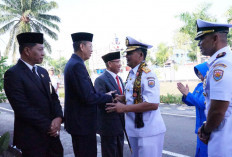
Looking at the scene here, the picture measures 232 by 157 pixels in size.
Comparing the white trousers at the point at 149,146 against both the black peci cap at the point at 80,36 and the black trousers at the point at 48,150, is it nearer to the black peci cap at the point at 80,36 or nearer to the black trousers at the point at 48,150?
the black trousers at the point at 48,150

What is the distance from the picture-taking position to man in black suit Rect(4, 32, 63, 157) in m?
2.32

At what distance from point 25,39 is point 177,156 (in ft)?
11.9

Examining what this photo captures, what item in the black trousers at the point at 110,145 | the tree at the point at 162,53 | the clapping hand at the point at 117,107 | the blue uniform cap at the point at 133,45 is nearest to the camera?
the clapping hand at the point at 117,107

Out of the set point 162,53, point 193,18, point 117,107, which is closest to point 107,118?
point 117,107

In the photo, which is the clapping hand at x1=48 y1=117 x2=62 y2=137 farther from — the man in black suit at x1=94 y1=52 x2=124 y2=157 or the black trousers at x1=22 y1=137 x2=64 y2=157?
the man in black suit at x1=94 y1=52 x2=124 y2=157

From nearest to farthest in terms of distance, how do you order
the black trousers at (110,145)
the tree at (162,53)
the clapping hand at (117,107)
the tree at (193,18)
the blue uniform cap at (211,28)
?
the blue uniform cap at (211,28), the clapping hand at (117,107), the black trousers at (110,145), the tree at (193,18), the tree at (162,53)

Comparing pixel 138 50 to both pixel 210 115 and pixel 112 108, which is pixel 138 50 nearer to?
pixel 112 108

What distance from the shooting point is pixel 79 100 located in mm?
2635

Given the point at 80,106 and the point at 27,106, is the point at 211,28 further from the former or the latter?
the point at 27,106

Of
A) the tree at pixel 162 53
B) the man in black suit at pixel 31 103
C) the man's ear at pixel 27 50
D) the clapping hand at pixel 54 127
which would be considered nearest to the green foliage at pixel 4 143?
the man in black suit at pixel 31 103

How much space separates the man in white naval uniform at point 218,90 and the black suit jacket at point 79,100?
1.35 meters

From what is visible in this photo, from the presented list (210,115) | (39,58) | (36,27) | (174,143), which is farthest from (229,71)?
(36,27)

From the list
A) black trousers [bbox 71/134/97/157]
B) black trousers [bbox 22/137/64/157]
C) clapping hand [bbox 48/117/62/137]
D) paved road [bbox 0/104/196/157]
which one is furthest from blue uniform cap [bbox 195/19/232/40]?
paved road [bbox 0/104/196/157]

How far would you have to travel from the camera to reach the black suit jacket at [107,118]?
3.38m
